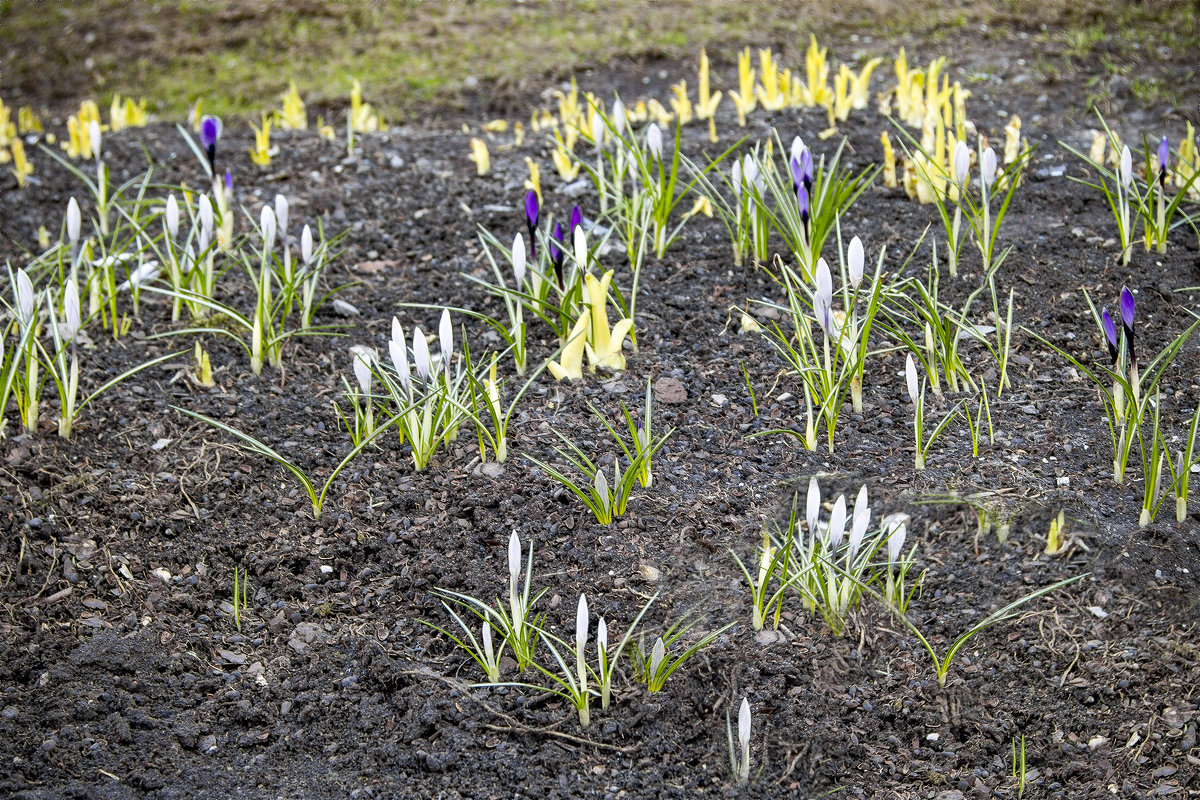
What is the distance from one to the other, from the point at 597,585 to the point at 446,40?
13.8ft

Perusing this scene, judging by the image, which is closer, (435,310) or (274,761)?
(274,761)

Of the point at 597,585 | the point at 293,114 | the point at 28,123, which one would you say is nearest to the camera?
the point at 597,585

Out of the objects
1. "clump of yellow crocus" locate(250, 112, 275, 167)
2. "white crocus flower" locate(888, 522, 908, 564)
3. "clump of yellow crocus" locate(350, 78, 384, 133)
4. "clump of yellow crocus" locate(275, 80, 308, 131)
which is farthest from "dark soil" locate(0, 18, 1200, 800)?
"clump of yellow crocus" locate(275, 80, 308, 131)

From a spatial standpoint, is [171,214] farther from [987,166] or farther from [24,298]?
[987,166]

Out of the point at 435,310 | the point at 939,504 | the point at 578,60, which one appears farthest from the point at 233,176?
the point at 939,504

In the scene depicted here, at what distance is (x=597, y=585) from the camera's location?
219 centimetres

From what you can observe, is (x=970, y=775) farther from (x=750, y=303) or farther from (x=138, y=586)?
(x=138, y=586)

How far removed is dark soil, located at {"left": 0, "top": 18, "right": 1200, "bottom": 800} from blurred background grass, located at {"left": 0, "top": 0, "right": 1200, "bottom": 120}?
2285 mm

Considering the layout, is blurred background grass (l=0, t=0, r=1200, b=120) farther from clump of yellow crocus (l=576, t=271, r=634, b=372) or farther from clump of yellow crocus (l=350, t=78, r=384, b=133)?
clump of yellow crocus (l=576, t=271, r=634, b=372)

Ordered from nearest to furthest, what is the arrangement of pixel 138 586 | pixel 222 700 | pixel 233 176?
1. pixel 222 700
2. pixel 138 586
3. pixel 233 176

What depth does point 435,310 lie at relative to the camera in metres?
3.12

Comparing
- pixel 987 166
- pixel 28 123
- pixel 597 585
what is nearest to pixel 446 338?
pixel 597 585

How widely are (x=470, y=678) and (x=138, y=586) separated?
0.80 m

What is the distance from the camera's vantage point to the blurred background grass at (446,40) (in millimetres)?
4984
